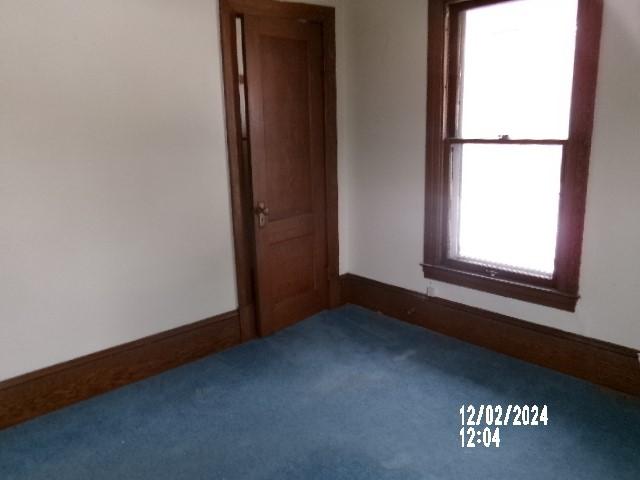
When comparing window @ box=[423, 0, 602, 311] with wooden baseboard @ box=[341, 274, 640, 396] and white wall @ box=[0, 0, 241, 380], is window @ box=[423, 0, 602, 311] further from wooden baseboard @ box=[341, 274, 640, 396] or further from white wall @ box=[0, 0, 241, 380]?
white wall @ box=[0, 0, 241, 380]

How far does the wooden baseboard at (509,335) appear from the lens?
275 centimetres

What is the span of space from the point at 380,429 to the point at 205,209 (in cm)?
162

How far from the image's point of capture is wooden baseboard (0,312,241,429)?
259cm

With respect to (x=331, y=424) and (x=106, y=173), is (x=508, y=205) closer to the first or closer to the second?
(x=331, y=424)

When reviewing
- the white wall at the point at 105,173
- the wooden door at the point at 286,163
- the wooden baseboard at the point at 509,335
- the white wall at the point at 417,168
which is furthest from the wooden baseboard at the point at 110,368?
the white wall at the point at 417,168

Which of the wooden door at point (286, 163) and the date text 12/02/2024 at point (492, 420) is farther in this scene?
the wooden door at point (286, 163)

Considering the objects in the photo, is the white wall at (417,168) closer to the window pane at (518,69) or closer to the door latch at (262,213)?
the window pane at (518,69)

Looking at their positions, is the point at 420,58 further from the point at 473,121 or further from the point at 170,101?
the point at 170,101

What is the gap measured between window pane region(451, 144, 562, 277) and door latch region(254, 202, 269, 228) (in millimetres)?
1225

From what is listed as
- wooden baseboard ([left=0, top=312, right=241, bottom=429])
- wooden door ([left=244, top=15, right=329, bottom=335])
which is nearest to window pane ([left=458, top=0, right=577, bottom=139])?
wooden door ([left=244, top=15, right=329, bottom=335])

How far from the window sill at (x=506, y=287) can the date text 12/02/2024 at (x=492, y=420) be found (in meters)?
0.60

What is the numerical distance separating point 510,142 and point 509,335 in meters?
1.16

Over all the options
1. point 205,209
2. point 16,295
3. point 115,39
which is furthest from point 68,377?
point 115,39

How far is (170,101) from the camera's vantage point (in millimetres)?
2906
